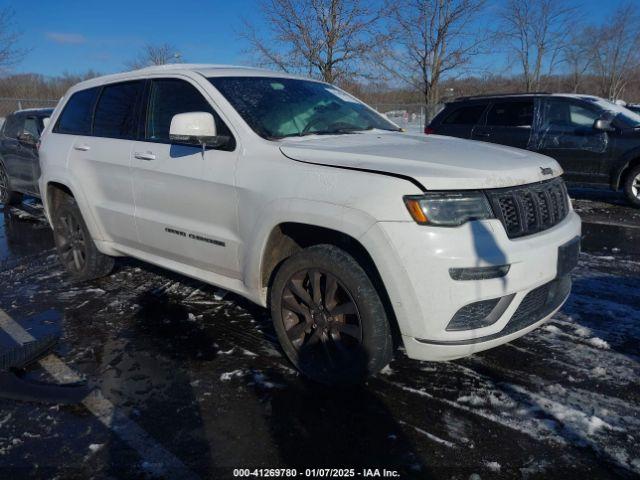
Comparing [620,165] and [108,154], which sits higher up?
[108,154]

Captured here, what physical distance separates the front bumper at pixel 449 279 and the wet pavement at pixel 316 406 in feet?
1.41

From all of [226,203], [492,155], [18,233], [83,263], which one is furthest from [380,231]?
[18,233]

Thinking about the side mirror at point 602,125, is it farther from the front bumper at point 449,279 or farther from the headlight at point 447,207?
the headlight at point 447,207

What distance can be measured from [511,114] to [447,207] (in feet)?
23.9

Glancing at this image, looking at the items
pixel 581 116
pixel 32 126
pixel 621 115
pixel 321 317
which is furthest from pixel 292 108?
pixel 621 115

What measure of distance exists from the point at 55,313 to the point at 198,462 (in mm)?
2481

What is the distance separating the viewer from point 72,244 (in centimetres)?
486

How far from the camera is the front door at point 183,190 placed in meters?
3.16

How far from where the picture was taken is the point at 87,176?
169 inches

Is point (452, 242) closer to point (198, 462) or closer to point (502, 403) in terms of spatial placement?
point (502, 403)

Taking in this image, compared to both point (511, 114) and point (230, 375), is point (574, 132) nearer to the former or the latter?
point (511, 114)

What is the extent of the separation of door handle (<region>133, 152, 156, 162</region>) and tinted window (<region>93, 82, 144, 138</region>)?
24 cm

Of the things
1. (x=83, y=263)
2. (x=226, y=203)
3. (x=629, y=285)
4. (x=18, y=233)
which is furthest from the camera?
(x=18, y=233)

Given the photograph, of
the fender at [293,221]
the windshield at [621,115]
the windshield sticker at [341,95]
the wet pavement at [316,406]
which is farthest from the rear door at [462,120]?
the fender at [293,221]
